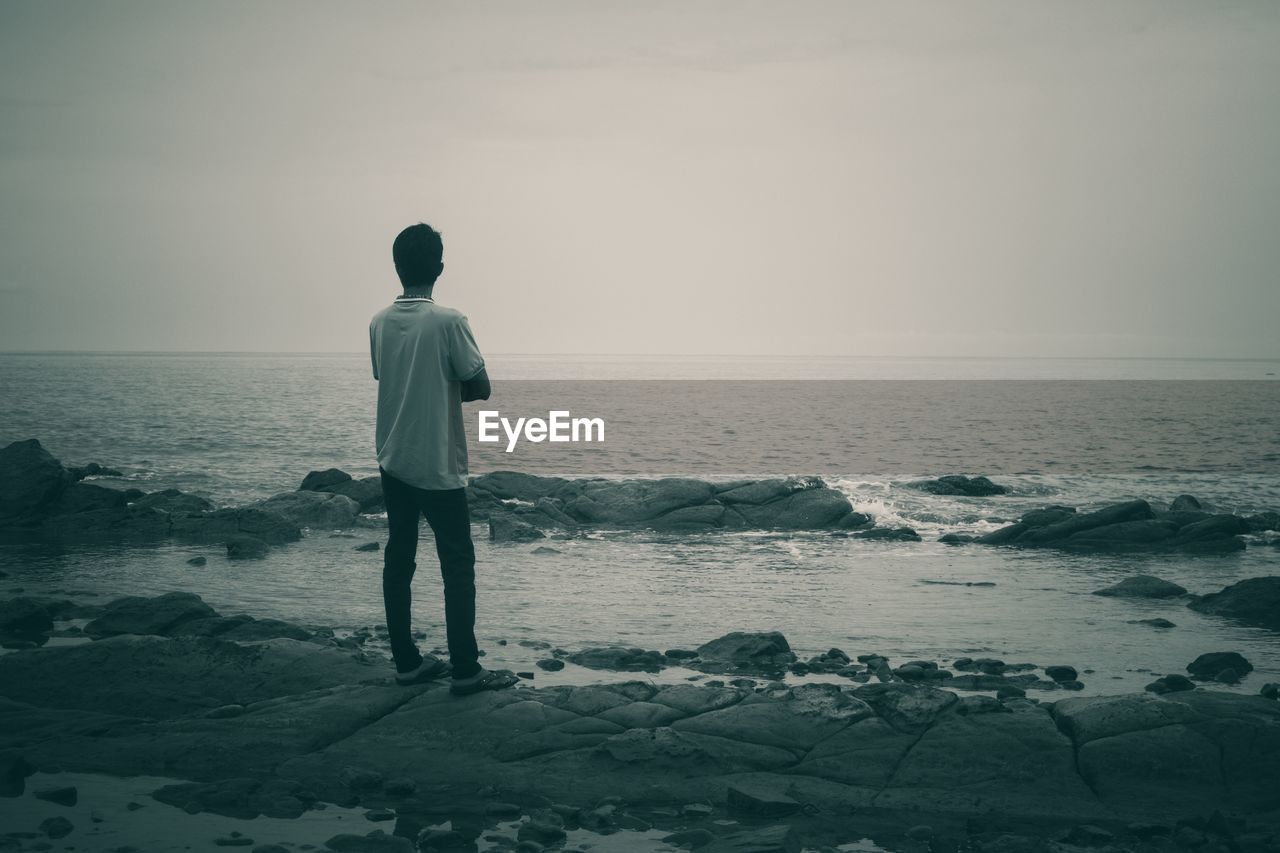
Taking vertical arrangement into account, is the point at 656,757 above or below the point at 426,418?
below

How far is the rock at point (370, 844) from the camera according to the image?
5445 mm

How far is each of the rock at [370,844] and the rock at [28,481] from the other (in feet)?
64.3

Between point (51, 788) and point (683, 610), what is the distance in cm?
844

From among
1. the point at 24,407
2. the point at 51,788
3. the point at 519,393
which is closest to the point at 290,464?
the point at 51,788

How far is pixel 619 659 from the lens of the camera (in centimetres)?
1020

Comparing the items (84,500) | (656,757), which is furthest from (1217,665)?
(84,500)

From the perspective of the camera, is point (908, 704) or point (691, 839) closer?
point (691, 839)

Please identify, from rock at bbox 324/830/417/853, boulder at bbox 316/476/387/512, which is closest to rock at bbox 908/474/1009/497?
boulder at bbox 316/476/387/512

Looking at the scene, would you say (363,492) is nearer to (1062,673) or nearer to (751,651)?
(751,651)

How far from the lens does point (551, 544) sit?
2047 cm

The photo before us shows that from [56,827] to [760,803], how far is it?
12.7 ft

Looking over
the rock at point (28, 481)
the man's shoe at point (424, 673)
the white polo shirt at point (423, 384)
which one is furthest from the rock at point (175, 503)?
the white polo shirt at point (423, 384)

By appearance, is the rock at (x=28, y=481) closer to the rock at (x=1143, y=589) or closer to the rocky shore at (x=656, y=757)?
the rocky shore at (x=656, y=757)

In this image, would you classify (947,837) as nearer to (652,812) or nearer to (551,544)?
(652,812)
